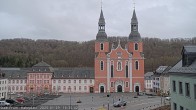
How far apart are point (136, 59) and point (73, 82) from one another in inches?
669

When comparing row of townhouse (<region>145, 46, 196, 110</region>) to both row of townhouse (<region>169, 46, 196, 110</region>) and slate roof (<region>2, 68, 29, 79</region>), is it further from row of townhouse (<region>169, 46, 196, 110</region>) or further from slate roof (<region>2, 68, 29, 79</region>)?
slate roof (<region>2, 68, 29, 79</region>)

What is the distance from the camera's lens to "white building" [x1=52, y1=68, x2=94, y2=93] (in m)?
74.1

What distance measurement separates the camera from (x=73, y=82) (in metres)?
74.5

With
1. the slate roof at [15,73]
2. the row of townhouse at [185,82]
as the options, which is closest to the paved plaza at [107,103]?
the row of townhouse at [185,82]

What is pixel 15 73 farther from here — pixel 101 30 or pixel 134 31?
pixel 134 31

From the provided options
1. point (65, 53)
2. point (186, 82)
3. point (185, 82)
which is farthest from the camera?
point (65, 53)

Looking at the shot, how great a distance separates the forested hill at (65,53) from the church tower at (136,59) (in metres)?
27.8

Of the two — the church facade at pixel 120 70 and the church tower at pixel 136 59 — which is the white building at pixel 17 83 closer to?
the church facade at pixel 120 70

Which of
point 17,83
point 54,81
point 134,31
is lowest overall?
point 17,83

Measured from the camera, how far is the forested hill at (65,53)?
108312mm

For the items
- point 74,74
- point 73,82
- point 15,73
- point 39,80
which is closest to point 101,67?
point 74,74

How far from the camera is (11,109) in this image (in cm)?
3531

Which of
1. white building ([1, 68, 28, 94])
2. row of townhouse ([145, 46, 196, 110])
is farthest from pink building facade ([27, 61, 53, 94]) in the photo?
row of townhouse ([145, 46, 196, 110])

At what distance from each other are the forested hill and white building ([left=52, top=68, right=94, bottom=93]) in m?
30.3
